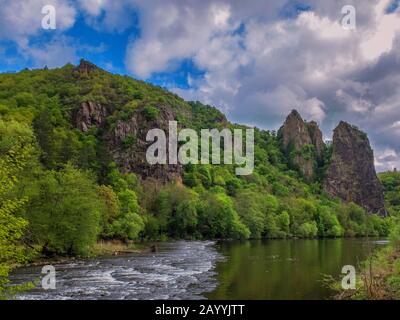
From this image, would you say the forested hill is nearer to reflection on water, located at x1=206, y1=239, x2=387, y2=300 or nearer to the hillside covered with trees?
the hillside covered with trees

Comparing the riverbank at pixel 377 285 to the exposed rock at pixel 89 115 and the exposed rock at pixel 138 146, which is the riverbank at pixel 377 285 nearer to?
the exposed rock at pixel 138 146

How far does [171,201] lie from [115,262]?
63122 millimetres

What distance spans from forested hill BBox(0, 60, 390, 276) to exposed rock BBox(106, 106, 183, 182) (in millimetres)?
349

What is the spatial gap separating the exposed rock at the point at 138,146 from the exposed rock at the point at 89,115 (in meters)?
9.87

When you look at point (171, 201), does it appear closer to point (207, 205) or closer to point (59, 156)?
point (207, 205)

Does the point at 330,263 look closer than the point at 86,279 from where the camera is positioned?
No

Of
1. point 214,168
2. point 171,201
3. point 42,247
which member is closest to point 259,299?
point 42,247

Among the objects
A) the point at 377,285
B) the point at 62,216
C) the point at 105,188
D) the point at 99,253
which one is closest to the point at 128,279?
the point at 377,285

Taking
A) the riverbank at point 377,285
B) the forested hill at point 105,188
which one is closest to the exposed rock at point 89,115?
the forested hill at point 105,188

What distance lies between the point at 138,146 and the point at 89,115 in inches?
1029

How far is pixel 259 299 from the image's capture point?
3027cm

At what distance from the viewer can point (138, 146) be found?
159 meters

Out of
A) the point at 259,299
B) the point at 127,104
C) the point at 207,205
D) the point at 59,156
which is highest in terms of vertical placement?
the point at 127,104

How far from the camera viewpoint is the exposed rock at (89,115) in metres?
168
